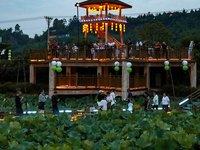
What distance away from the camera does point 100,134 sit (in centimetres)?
1010

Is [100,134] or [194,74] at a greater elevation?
[194,74]

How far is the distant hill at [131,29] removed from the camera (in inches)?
2477

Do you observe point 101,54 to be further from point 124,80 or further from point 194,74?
point 194,74

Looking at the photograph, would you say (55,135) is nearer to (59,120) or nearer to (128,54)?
(59,120)

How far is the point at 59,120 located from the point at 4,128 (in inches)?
84.5

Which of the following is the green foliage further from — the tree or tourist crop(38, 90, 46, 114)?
the tree

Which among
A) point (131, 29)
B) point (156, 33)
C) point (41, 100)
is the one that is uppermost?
point (131, 29)

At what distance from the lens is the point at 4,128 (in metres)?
9.83

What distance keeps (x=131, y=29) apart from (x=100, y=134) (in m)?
77.4

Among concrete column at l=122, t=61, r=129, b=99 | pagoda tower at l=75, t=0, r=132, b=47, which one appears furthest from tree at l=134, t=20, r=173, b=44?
concrete column at l=122, t=61, r=129, b=99

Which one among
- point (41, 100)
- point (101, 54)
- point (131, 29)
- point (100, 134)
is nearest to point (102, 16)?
point (101, 54)

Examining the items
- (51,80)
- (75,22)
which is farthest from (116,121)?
(75,22)

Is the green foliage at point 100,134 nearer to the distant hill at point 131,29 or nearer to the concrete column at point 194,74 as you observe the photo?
the concrete column at point 194,74

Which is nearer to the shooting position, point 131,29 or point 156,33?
point 156,33
